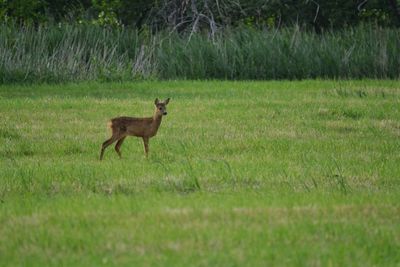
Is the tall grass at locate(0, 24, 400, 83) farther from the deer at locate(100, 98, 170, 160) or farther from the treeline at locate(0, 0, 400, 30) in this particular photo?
the deer at locate(100, 98, 170, 160)

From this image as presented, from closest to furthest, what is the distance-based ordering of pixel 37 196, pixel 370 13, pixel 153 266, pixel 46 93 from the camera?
pixel 153 266
pixel 37 196
pixel 46 93
pixel 370 13

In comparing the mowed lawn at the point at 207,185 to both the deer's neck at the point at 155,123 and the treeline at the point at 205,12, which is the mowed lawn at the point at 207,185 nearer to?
the deer's neck at the point at 155,123

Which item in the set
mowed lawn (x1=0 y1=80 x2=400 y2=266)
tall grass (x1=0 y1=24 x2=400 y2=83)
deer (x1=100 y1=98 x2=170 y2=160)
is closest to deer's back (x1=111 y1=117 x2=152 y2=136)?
deer (x1=100 y1=98 x2=170 y2=160)

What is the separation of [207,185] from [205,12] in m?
24.5

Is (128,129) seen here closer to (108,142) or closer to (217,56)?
(108,142)

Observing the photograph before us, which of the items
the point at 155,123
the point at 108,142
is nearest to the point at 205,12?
the point at 155,123

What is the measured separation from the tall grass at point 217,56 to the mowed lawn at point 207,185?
19.3ft

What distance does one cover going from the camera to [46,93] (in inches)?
851

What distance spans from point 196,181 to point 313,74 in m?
16.3

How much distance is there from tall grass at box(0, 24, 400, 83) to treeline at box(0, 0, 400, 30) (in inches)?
269

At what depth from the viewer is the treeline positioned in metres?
34.5

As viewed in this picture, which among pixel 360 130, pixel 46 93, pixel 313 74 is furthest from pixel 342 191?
pixel 313 74

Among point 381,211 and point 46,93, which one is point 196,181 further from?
point 46,93

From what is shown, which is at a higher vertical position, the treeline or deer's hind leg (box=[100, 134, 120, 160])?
deer's hind leg (box=[100, 134, 120, 160])
